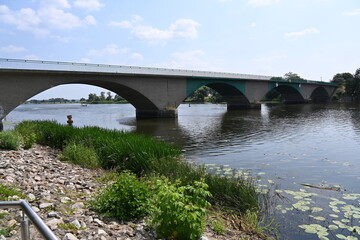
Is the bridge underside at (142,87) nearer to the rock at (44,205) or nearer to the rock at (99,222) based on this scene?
the rock at (44,205)

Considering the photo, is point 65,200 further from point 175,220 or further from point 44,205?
point 175,220

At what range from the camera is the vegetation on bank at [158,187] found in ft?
14.4

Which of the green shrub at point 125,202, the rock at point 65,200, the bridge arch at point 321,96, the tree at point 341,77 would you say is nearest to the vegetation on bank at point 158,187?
the green shrub at point 125,202

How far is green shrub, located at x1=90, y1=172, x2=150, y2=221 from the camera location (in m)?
4.96

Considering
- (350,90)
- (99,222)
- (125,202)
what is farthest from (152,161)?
(350,90)

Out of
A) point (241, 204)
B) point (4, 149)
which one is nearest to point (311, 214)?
point (241, 204)

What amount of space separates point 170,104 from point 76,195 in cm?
3360

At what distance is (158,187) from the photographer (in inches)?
227

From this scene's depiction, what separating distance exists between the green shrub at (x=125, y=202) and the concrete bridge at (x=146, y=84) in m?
22.9

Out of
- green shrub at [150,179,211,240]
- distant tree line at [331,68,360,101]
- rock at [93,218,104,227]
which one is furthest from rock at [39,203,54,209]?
distant tree line at [331,68,360,101]

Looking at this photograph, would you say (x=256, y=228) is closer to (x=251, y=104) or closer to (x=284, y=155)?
(x=284, y=155)

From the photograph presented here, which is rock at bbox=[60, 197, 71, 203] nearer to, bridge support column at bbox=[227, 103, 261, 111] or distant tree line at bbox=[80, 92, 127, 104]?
bridge support column at bbox=[227, 103, 261, 111]

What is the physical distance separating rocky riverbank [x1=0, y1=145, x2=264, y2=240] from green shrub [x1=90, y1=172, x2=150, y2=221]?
15 centimetres

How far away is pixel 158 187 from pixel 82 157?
4720mm
